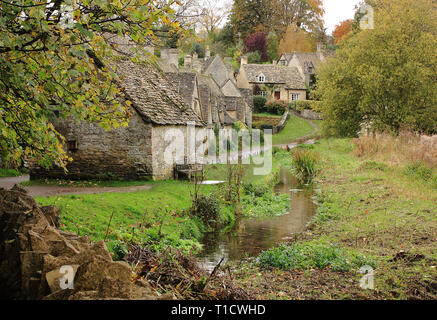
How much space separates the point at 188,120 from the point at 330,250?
13.8 meters

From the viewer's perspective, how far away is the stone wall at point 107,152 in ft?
66.9

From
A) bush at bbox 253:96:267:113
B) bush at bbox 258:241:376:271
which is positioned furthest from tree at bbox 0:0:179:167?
bush at bbox 253:96:267:113

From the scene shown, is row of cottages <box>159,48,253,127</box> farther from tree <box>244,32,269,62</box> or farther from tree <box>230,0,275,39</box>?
tree <box>230,0,275,39</box>

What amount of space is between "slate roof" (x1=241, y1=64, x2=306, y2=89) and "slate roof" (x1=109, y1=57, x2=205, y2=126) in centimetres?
5699

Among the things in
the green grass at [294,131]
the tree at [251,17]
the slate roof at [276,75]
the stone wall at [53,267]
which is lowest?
the green grass at [294,131]

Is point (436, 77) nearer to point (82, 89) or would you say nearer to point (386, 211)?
point (386, 211)

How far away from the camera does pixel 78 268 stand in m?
5.81

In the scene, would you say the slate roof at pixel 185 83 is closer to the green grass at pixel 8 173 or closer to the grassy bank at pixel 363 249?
the green grass at pixel 8 173

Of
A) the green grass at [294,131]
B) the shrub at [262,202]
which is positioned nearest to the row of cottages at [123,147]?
the shrub at [262,202]

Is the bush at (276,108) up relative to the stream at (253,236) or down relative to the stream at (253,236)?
up

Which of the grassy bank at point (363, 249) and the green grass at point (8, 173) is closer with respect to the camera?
the grassy bank at point (363, 249)

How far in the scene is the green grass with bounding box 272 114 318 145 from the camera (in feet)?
187

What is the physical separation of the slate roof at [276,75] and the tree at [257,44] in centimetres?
2020

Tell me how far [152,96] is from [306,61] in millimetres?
74680
